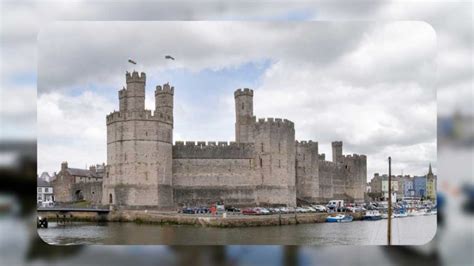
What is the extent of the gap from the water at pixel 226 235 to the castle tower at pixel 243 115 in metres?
5.05

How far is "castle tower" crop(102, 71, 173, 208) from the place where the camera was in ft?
55.0

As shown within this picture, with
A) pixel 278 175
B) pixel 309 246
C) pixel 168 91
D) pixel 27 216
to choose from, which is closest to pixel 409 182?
pixel 278 175

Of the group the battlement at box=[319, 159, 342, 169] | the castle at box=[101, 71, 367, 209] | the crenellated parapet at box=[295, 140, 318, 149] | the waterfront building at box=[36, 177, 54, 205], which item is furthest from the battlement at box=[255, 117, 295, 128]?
the waterfront building at box=[36, 177, 54, 205]

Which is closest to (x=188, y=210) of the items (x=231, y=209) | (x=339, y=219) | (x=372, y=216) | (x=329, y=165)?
(x=231, y=209)

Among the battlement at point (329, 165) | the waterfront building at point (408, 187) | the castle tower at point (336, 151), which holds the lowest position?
the waterfront building at point (408, 187)

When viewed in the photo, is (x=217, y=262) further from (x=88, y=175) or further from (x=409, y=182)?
(x=409, y=182)

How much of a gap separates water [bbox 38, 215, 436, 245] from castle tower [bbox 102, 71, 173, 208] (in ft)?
6.16

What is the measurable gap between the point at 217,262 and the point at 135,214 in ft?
25.5

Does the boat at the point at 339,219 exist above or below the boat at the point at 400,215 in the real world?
above

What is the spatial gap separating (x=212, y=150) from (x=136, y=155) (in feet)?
8.53

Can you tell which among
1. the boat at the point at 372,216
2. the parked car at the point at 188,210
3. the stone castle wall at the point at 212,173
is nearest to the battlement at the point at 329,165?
the boat at the point at 372,216

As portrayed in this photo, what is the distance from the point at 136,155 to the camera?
16.8m

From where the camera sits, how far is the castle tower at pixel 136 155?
16.8 meters

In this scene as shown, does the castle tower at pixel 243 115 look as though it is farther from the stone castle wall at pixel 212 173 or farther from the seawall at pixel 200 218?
the seawall at pixel 200 218
